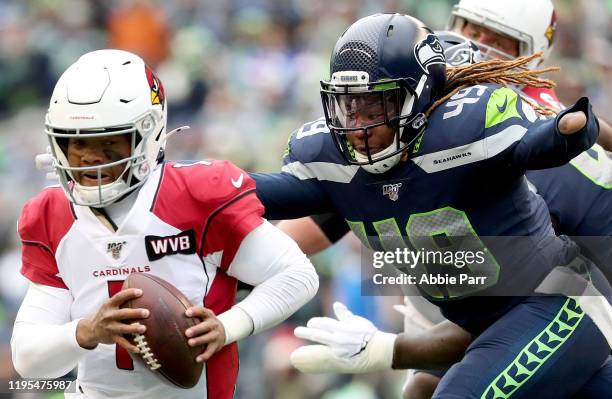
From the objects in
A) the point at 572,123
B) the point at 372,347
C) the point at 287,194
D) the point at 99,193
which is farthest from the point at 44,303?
the point at 572,123

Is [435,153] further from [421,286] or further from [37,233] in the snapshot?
[37,233]

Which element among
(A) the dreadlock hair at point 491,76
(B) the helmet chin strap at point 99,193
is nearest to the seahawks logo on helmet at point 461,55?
(A) the dreadlock hair at point 491,76

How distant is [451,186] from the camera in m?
4.12

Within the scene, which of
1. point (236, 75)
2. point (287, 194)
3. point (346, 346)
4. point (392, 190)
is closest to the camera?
point (392, 190)

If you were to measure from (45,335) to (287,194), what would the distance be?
1046 mm

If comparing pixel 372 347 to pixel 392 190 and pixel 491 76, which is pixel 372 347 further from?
pixel 491 76

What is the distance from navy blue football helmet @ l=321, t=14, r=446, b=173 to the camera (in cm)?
408

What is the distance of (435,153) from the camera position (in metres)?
4.11

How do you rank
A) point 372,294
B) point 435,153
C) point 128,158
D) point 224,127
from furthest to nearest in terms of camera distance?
point 224,127
point 372,294
point 435,153
point 128,158

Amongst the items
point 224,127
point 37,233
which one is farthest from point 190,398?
point 224,127

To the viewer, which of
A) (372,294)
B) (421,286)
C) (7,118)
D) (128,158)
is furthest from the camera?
(7,118)

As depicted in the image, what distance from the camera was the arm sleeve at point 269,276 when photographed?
383cm

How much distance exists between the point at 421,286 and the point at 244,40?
5773mm

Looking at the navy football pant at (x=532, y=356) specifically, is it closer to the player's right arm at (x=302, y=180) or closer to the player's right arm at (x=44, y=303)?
the player's right arm at (x=302, y=180)
